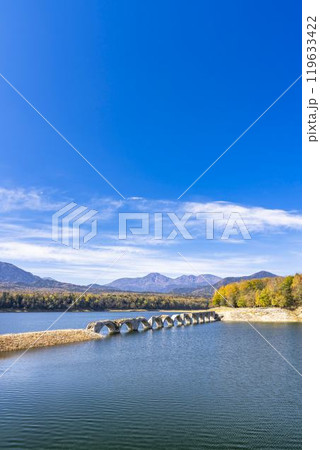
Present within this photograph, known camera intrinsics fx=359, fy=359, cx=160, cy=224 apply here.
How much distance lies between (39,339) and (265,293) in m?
72.7

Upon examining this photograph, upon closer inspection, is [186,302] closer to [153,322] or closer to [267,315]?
[267,315]

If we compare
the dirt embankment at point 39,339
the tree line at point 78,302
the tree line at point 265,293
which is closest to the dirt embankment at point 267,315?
the tree line at point 265,293

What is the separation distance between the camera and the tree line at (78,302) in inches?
5079

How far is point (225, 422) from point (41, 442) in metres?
6.64

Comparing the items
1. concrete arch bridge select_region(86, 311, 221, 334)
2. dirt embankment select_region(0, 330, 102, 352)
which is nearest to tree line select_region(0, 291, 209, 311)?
concrete arch bridge select_region(86, 311, 221, 334)

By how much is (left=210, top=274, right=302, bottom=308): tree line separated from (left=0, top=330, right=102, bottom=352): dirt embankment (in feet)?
202

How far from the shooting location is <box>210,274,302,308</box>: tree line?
86.9m

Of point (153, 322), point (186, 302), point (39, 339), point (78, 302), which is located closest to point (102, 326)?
point (39, 339)

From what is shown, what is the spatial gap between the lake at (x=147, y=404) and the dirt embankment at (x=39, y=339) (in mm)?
2309

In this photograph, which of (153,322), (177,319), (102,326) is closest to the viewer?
(102,326)

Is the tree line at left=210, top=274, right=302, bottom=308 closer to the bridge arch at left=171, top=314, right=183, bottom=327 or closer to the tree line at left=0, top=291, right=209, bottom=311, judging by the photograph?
the bridge arch at left=171, top=314, right=183, bottom=327

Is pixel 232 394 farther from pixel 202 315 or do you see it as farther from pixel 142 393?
pixel 202 315

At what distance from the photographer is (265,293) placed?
92875mm

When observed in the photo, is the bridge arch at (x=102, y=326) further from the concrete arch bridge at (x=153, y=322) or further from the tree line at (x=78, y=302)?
the tree line at (x=78, y=302)
